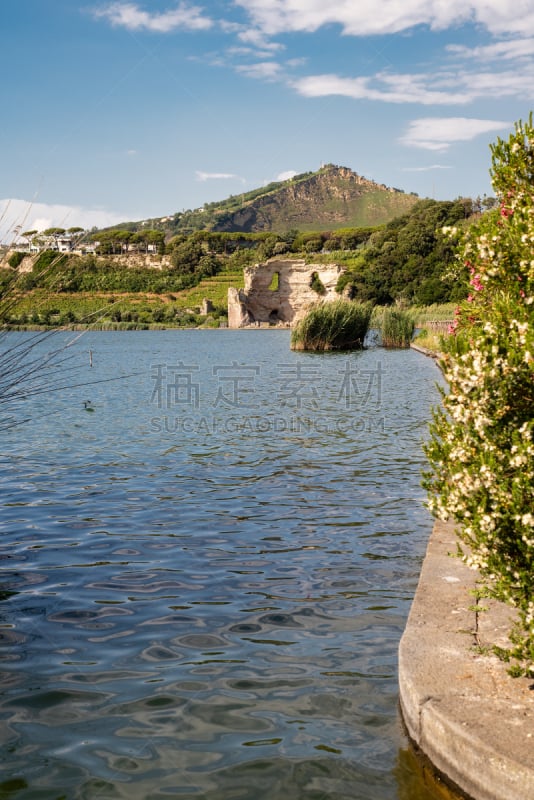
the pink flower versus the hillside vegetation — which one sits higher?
the hillside vegetation

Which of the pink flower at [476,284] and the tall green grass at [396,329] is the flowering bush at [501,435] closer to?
the pink flower at [476,284]

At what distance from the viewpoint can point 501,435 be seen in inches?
130

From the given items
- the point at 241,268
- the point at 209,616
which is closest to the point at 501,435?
the point at 209,616

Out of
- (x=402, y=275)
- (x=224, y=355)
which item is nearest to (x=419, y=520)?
(x=224, y=355)

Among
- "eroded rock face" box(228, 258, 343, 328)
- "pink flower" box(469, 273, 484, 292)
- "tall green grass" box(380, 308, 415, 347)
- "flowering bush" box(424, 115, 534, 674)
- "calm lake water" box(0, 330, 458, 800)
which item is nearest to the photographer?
"flowering bush" box(424, 115, 534, 674)

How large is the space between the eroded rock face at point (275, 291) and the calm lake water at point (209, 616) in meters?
71.6

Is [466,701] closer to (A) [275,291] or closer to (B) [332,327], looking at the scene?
(B) [332,327]

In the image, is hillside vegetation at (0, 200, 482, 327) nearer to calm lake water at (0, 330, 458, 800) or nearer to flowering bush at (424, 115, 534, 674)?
calm lake water at (0, 330, 458, 800)

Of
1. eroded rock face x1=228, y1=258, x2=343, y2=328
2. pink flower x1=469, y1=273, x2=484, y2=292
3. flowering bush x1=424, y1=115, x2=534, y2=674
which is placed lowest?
flowering bush x1=424, y1=115, x2=534, y2=674

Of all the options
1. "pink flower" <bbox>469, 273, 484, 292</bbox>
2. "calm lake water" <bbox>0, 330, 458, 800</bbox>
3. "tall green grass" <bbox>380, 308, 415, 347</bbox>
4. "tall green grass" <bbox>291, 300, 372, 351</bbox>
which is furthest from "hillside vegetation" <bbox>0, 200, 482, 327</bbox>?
"pink flower" <bbox>469, 273, 484, 292</bbox>

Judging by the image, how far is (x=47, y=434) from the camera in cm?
1396

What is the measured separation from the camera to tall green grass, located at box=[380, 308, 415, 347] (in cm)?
3691

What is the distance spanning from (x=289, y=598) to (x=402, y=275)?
A: 66857 mm

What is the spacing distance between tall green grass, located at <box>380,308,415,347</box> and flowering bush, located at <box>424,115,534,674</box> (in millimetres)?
33679
